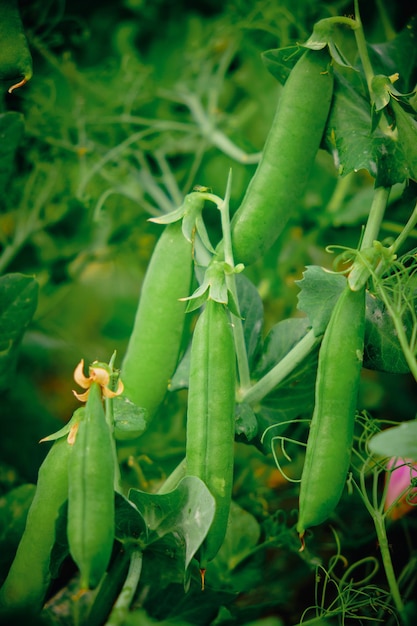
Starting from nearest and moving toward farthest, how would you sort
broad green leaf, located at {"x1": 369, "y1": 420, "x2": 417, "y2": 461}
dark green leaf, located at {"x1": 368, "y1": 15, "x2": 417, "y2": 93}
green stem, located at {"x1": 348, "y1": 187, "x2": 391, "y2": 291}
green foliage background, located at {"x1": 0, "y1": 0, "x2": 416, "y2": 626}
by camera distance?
1. broad green leaf, located at {"x1": 369, "y1": 420, "x2": 417, "y2": 461}
2. green stem, located at {"x1": 348, "y1": 187, "x2": 391, "y2": 291}
3. dark green leaf, located at {"x1": 368, "y1": 15, "x2": 417, "y2": 93}
4. green foliage background, located at {"x1": 0, "y1": 0, "x2": 416, "y2": 626}

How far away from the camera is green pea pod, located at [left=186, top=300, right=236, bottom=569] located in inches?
26.6

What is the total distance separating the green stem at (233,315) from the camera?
0.74 metres

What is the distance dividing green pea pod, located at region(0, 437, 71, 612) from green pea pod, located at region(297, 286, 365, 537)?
0.94ft

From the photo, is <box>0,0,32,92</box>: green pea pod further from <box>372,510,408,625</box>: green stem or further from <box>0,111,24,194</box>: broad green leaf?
<box>372,510,408,625</box>: green stem

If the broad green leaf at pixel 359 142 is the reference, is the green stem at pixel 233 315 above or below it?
below

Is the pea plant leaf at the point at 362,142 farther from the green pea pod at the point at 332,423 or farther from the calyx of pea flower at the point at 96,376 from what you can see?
the calyx of pea flower at the point at 96,376

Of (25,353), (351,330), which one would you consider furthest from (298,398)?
(25,353)

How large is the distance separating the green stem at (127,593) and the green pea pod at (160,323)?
194 millimetres

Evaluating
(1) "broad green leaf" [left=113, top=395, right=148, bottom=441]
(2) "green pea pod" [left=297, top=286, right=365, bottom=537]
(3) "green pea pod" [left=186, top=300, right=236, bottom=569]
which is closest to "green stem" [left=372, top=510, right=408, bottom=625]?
(2) "green pea pod" [left=297, top=286, right=365, bottom=537]

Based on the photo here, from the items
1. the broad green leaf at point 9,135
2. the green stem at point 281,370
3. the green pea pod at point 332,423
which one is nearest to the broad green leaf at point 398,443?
the green pea pod at point 332,423

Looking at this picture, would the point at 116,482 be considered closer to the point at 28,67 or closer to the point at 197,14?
the point at 28,67

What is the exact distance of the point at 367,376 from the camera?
5.28ft

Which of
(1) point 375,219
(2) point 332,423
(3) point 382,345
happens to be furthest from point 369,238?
(2) point 332,423

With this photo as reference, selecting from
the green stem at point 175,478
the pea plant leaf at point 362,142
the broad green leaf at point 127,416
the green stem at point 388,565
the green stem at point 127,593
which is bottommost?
the green stem at point 388,565
